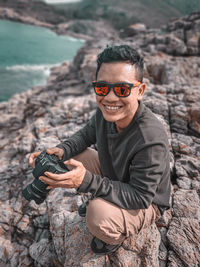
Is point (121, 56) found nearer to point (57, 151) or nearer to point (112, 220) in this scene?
point (57, 151)

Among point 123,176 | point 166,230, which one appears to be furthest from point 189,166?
point 123,176

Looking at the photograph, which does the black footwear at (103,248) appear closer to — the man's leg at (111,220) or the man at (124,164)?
the man at (124,164)

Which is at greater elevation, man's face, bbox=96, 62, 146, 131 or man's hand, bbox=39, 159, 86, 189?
man's face, bbox=96, 62, 146, 131

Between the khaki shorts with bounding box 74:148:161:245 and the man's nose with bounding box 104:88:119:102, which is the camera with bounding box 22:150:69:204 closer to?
the khaki shorts with bounding box 74:148:161:245

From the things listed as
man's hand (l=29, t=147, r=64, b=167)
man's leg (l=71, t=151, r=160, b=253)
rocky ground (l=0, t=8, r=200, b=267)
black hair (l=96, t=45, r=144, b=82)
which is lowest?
rocky ground (l=0, t=8, r=200, b=267)

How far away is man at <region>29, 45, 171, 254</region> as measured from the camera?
1837mm

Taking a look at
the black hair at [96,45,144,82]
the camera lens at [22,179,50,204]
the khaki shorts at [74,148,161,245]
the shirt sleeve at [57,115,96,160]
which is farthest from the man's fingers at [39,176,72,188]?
the black hair at [96,45,144,82]

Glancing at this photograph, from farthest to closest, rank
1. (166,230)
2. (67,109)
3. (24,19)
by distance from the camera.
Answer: (24,19)
(67,109)
(166,230)

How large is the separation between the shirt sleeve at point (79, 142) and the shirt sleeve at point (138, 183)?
987mm

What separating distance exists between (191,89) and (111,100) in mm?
5622

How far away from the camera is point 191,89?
20.6 ft

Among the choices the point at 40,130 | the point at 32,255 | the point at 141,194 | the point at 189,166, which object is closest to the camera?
the point at 141,194

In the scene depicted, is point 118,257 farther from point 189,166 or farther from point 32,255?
point 189,166

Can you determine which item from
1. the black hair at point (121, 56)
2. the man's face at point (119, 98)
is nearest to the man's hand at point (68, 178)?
the man's face at point (119, 98)
